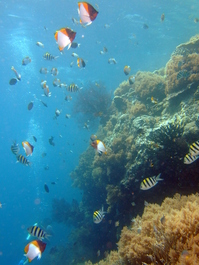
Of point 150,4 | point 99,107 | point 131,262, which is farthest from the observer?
point 150,4

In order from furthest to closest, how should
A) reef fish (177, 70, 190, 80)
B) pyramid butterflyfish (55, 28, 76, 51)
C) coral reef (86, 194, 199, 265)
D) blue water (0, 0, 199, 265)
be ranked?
blue water (0, 0, 199, 265)
reef fish (177, 70, 190, 80)
pyramid butterflyfish (55, 28, 76, 51)
coral reef (86, 194, 199, 265)

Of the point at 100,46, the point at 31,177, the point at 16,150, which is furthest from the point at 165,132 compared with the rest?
the point at 31,177

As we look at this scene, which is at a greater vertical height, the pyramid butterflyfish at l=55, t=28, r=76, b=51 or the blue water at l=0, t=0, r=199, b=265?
the blue water at l=0, t=0, r=199, b=265

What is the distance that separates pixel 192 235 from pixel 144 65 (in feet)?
192

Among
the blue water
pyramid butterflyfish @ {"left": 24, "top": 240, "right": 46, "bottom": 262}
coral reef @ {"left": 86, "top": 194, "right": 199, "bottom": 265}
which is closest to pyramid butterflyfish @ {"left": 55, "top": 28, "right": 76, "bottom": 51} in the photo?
coral reef @ {"left": 86, "top": 194, "right": 199, "bottom": 265}

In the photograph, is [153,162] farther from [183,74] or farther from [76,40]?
[76,40]

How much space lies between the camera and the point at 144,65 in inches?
2159

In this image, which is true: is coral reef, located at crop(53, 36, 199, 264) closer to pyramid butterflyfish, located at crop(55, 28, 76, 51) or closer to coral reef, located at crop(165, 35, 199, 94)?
coral reef, located at crop(165, 35, 199, 94)

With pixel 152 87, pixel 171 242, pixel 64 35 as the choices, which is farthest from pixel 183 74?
pixel 171 242

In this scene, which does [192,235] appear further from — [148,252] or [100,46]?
[100,46]

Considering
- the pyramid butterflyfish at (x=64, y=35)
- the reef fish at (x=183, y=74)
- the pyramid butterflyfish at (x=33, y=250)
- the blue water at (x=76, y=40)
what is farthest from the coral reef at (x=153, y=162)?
the blue water at (x=76, y=40)

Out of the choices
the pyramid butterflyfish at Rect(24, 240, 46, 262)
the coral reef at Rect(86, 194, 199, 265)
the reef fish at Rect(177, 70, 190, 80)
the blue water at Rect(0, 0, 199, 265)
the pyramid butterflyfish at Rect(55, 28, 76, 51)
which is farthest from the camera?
the blue water at Rect(0, 0, 199, 265)

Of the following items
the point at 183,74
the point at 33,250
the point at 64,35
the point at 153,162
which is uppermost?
the point at 183,74

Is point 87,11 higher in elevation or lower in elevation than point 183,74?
lower
